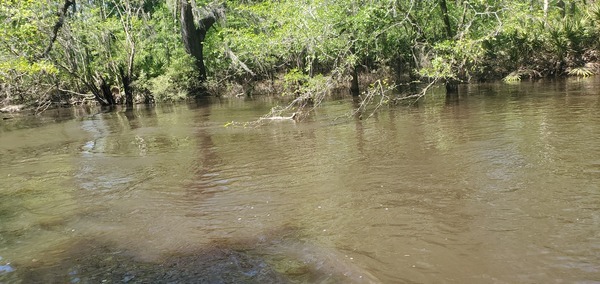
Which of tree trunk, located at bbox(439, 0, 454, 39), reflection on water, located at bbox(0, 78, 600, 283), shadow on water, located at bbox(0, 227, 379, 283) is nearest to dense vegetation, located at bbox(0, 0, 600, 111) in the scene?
tree trunk, located at bbox(439, 0, 454, 39)

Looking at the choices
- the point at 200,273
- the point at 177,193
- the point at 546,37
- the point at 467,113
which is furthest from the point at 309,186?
the point at 546,37

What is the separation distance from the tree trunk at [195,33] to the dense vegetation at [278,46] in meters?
0.08

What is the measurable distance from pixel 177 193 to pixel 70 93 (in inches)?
1037

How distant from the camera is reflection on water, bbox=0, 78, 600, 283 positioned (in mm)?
3832

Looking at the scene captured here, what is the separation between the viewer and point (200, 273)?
393 centimetres

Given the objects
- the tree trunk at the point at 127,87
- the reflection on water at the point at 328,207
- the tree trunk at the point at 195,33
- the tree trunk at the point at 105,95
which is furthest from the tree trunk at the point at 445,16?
the tree trunk at the point at 105,95

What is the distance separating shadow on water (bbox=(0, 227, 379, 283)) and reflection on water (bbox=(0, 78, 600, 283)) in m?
0.02

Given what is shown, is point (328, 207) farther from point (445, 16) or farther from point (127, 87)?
point (127, 87)

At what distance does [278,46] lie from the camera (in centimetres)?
1869

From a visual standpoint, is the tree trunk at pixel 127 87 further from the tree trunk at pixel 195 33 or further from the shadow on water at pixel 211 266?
the shadow on water at pixel 211 266

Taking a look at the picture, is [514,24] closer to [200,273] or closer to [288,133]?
[288,133]

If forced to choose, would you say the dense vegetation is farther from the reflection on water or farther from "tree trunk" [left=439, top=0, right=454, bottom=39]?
the reflection on water

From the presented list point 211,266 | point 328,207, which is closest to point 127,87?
point 328,207

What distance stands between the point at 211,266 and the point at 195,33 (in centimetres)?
2613
